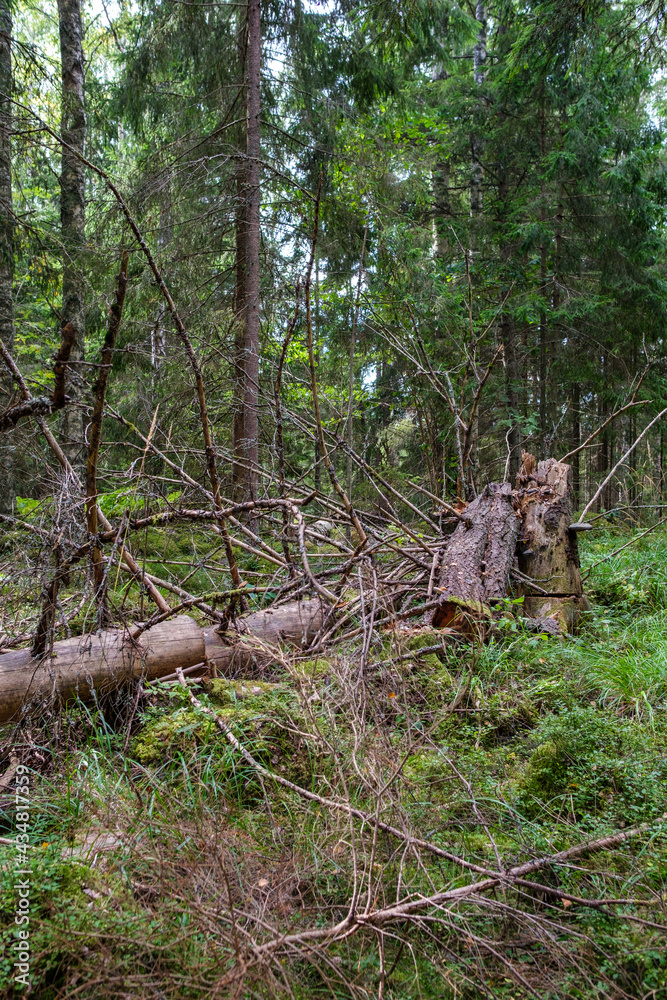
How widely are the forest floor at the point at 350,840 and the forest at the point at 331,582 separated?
0.06 ft

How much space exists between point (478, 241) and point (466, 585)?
344 inches

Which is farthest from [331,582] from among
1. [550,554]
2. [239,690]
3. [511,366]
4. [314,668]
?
[511,366]

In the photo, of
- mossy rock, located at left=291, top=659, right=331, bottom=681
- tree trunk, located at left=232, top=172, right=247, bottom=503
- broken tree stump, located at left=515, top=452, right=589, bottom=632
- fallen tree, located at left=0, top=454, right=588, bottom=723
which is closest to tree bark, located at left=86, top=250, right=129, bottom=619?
fallen tree, located at left=0, top=454, right=588, bottom=723

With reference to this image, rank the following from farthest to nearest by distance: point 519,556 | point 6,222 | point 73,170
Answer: point 73,170, point 6,222, point 519,556

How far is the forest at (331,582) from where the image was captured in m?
2.16

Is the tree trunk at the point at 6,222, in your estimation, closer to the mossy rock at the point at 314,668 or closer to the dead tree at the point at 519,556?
the mossy rock at the point at 314,668

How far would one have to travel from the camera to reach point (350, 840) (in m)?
→ 2.44

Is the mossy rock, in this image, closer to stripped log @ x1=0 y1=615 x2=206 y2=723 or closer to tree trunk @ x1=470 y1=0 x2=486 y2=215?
stripped log @ x1=0 y1=615 x2=206 y2=723

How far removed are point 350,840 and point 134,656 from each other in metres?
1.88

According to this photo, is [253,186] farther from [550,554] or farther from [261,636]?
[261,636]

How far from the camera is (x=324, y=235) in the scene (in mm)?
9469

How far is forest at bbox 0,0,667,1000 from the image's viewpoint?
2.16 m

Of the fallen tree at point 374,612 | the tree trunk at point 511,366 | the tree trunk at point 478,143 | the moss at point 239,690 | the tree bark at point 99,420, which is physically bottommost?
the moss at point 239,690

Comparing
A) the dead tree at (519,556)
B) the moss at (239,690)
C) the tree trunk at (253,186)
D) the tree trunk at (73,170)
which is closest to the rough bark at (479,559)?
the dead tree at (519,556)
